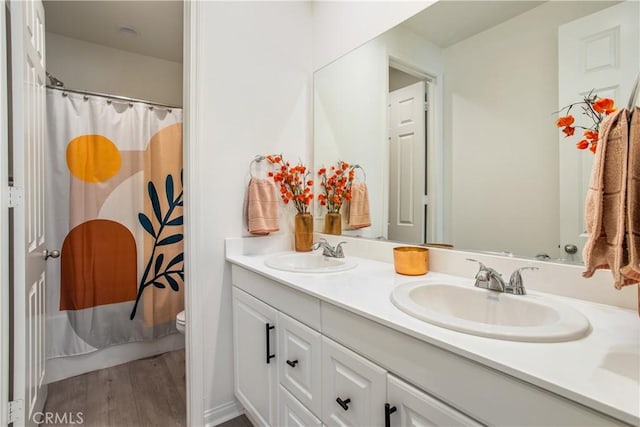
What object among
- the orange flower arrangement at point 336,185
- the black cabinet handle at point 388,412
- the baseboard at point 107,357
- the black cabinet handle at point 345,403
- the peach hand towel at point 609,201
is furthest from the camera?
the baseboard at point 107,357

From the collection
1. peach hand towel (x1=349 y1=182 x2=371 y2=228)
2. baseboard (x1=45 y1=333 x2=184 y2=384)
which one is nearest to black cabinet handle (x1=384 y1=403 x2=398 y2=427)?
peach hand towel (x1=349 y1=182 x2=371 y2=228)

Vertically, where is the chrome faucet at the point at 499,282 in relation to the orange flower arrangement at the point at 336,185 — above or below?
below

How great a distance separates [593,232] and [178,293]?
2528 mm

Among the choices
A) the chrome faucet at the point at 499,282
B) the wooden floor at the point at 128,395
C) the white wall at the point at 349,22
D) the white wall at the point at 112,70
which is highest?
the white wall at the point at 112,70

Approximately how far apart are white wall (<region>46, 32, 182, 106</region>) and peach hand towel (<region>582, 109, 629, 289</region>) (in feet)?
10.4

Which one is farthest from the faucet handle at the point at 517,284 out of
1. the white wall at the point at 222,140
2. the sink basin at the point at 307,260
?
the white wall at the point at 222,140

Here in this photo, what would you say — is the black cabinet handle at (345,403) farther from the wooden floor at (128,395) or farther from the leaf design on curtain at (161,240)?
the leaf design on curtain at (161,240)

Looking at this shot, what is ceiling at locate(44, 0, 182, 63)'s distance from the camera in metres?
2.08

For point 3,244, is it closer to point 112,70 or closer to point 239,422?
point 239,422

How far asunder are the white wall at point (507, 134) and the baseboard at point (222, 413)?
1.39 m

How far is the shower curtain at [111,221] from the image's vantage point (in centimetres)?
202

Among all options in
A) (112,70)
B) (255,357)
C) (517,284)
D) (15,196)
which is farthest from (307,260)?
(112,70)

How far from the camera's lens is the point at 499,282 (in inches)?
37.7

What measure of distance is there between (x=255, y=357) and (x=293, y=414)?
1.04ft
